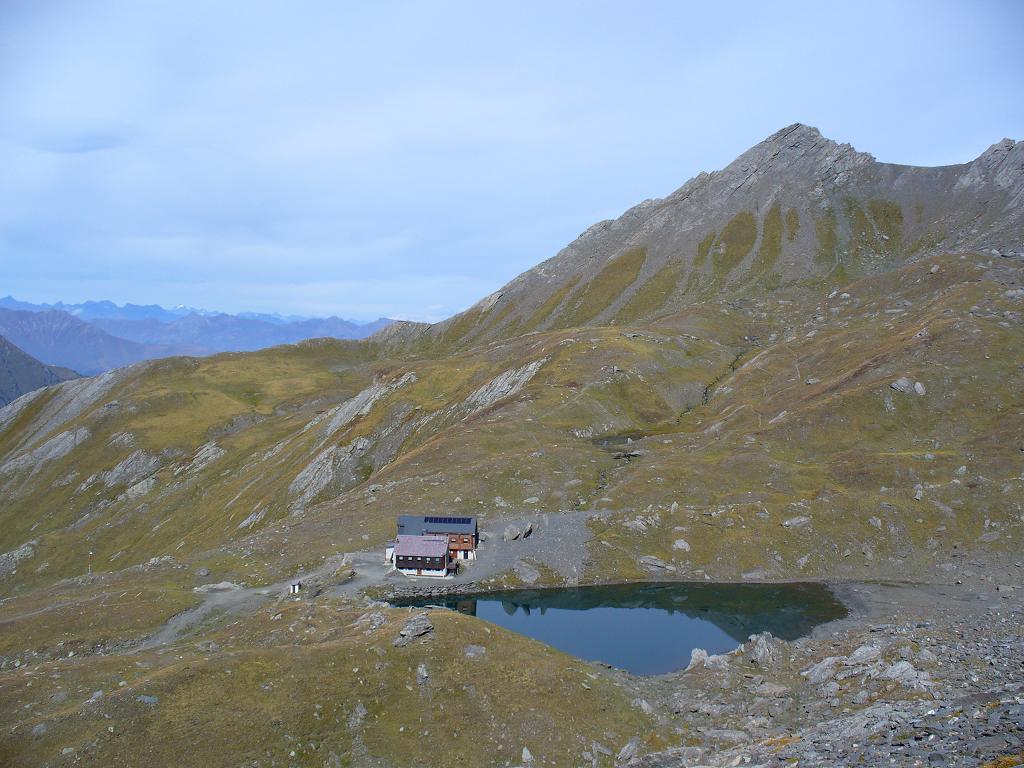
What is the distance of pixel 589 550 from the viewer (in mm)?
84250

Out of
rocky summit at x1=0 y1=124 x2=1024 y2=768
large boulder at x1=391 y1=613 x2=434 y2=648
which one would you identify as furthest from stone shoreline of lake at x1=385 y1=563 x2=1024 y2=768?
large boulder at x1=391 y1=613 x2=434 y2=648

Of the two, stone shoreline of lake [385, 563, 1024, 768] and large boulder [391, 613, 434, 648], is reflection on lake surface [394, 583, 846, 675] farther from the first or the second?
large boulder [391, 613, 434, 648]

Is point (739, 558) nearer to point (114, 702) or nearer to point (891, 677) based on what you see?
point (891, 677)

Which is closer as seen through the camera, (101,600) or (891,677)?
(891,677)

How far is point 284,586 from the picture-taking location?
2995 inches

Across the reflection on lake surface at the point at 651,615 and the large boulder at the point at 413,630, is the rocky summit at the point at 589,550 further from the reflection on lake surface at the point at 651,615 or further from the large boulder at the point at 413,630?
the reflection on lake surface at the point at 651,615

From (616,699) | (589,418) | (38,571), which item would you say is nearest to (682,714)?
(616,699)

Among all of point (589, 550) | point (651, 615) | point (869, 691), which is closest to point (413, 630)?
point (651, 615)

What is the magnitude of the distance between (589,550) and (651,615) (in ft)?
42.8

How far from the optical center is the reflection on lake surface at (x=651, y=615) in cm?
6538

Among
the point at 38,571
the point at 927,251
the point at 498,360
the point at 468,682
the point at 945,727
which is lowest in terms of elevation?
the point at 38,571

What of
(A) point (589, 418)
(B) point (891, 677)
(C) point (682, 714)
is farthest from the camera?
(A) point (589, 418)

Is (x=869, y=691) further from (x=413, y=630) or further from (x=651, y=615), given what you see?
(x=413, y=630)

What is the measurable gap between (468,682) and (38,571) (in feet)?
453
